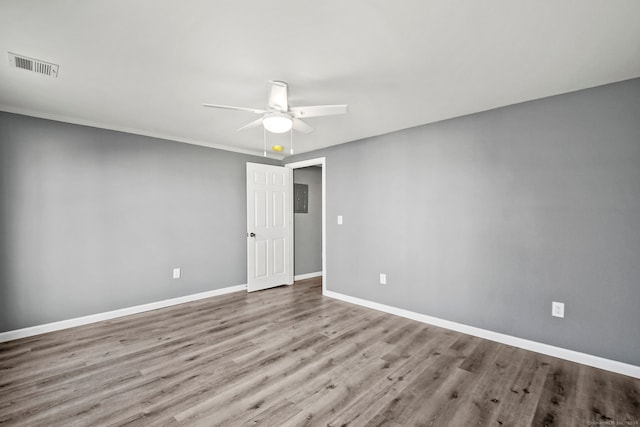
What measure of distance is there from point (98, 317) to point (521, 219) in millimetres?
4839

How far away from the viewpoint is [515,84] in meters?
2.41

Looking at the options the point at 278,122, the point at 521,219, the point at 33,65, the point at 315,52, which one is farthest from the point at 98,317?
the point at 521,219

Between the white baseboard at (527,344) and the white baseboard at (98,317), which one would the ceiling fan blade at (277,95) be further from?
the white baseboard at (98,317)

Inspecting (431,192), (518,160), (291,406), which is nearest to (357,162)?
(431,192)

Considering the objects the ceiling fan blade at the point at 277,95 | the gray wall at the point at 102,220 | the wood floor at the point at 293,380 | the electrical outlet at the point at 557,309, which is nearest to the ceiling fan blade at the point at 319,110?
the ceiling fan blade at the point at 277,95

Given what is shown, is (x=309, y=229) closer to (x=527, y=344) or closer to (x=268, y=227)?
(x=268, y=227)

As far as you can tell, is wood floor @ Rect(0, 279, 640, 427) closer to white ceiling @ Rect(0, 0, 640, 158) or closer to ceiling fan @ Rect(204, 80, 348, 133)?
ceiling fan @ Rect(204, 80, 348, 133)

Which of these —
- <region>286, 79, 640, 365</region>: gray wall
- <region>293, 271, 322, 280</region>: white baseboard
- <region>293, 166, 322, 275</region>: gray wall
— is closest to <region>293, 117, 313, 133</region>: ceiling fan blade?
<region>286, 79, 640, 365</region>: gray wall

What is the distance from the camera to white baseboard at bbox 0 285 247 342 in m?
2.99

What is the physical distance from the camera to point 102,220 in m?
3.49

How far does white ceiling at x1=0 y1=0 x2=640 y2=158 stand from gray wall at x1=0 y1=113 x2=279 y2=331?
551mm

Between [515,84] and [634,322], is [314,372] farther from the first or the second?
[515,84]

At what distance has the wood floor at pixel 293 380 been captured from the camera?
1.83m

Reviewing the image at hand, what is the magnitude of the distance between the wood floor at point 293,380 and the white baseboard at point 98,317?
11 centimetres
